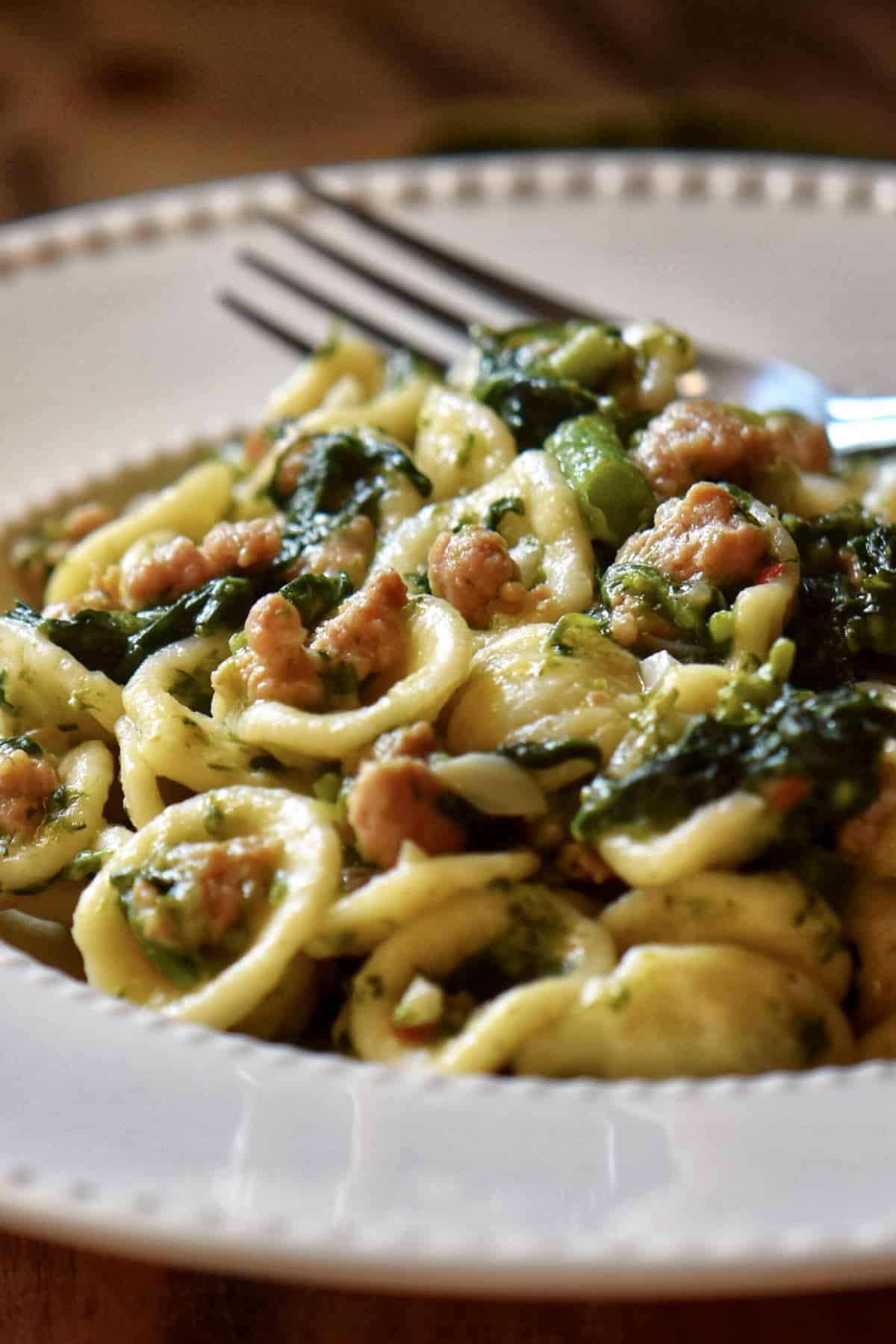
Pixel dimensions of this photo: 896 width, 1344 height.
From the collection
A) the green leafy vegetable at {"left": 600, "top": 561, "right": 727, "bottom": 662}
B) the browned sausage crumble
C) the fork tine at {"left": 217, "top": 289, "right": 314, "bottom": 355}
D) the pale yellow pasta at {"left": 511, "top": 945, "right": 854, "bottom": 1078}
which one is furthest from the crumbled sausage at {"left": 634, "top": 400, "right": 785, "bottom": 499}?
the fork tine at {"left": 217, "top": 289, "right": 314, "bottom": 355}

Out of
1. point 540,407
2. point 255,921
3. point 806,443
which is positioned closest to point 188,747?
point 255,921

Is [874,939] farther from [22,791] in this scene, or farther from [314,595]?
[22,791]

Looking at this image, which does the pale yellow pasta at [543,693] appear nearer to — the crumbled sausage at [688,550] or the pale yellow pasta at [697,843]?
the crumbled sausage at [688,550]

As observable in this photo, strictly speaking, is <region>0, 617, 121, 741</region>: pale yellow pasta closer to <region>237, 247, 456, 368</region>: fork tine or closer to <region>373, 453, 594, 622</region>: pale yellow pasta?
<region>373, 453, 594, 622</region>: pale yellow pasta

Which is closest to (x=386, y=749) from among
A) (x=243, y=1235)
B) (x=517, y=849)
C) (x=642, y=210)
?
(x=517, y=849)

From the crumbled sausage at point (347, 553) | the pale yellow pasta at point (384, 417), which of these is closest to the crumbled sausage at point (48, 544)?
the pale yellow pasta at point (384, 417)

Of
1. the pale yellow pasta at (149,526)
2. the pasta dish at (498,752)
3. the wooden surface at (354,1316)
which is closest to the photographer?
the wooden surface at (354,1316)
